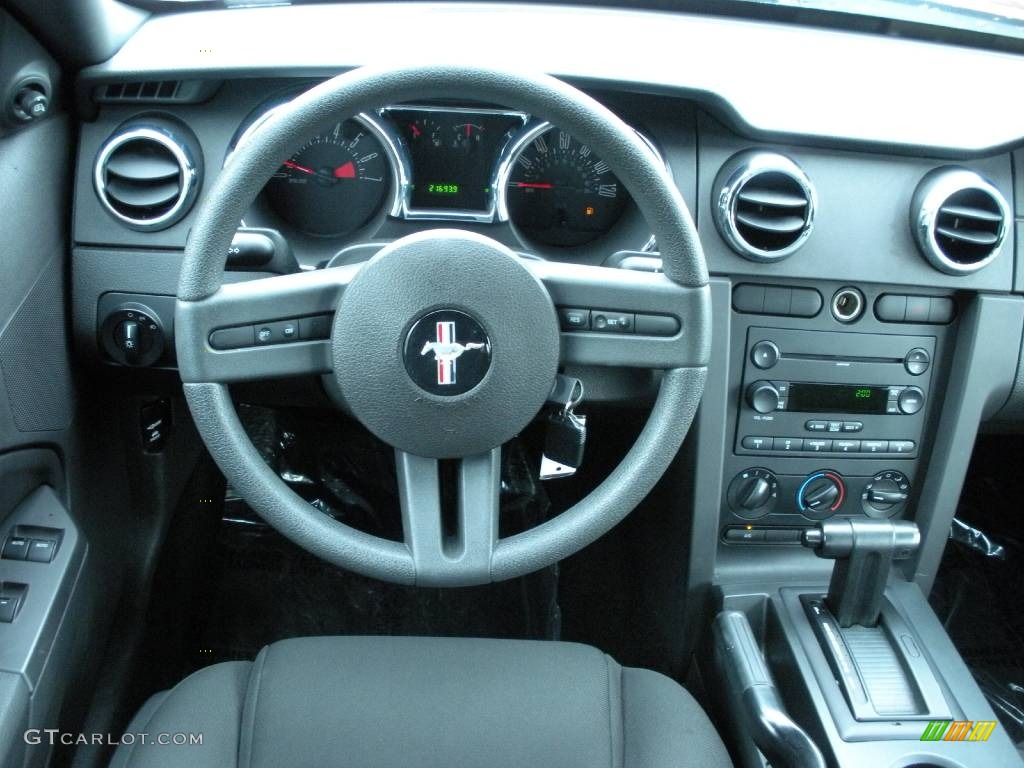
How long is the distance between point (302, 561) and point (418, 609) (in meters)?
0.26

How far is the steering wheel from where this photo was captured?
99cm

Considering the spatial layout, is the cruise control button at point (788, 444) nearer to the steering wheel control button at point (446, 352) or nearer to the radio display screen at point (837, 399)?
the radio display screen at point (837, 399)

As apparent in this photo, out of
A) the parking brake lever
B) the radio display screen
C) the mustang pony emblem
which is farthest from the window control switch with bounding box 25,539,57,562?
the radio display screen

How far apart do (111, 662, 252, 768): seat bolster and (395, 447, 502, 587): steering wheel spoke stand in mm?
278

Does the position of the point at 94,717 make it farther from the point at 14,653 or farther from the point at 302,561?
the point at 302,561

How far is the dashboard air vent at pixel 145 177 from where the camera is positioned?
132 cm

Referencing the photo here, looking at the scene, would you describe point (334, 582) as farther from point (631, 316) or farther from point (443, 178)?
point (631, 316)

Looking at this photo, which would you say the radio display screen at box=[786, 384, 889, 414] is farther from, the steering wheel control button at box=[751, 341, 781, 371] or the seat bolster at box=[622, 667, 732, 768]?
the seat bolster at box=[622, 667, 732, 768]

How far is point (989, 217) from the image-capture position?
4.58 ft

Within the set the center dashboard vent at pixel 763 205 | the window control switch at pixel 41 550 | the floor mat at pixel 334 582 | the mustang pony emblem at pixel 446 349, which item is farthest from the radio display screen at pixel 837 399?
the window control switch at pixel 41 550

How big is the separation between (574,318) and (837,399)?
60 cm

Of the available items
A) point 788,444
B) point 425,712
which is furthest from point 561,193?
point 425,712

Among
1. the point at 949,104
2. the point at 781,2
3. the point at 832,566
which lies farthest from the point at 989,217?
the point at 832,566

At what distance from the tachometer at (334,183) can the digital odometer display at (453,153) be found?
5cm
